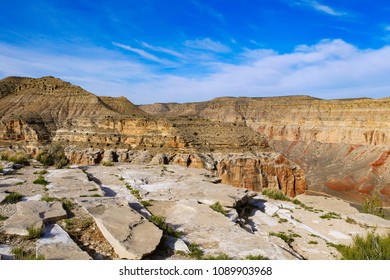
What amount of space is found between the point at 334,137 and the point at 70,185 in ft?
267

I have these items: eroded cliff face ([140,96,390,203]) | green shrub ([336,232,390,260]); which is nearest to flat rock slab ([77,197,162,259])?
green shrub ([336,232,390,260])

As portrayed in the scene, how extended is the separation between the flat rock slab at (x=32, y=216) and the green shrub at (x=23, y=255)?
27.2 inches

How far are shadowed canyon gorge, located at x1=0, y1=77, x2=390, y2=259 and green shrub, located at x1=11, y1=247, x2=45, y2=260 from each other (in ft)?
0.49

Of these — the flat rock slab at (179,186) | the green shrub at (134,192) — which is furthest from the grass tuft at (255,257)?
the green shrub at (134,192)

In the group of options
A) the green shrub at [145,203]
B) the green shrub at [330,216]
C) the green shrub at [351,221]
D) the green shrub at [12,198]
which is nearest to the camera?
the green shrub at [12,198]

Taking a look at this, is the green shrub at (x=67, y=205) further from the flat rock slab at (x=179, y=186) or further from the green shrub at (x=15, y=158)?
the green shrub at (x=15, y=158)

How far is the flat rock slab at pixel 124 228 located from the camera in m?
6.05

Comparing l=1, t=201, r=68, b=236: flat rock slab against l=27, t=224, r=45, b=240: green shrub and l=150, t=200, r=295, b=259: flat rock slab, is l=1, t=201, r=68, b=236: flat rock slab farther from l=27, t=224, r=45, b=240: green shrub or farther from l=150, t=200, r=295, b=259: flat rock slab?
l=150, t=200, r=295, b=259: flat rock slab

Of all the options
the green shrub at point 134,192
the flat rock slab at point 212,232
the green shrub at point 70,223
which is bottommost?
the flat rock slab at point 212,232

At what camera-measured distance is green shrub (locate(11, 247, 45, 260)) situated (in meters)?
5.25

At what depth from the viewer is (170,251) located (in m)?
6.52

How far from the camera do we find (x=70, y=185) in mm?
10594
